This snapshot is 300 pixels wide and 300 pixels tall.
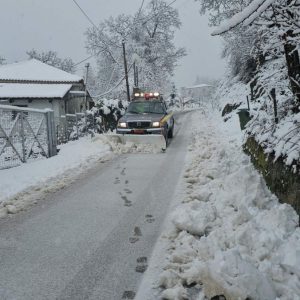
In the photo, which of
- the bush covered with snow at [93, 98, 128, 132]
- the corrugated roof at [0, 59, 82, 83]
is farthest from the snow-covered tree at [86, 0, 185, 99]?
the bush covered with snow at [93, 98, 128, 132]

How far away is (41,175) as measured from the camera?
9.09 metres

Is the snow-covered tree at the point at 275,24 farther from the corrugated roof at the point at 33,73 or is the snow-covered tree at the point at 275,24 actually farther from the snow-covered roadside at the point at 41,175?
the corrugated roof at the point at 33,73

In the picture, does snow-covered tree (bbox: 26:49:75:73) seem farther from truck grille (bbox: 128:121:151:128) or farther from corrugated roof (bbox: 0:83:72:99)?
truck grille (bbox: 128:121:151:128)

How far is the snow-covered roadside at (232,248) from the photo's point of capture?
10.4 ft

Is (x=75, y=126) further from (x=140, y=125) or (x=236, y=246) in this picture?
(x=236, y=246)

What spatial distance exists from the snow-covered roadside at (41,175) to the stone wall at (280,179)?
12.7 ft

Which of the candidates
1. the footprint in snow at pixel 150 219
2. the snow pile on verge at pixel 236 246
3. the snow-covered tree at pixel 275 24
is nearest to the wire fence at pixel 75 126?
the footprint in snow at pixel 150 219

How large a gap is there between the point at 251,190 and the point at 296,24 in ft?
7.85

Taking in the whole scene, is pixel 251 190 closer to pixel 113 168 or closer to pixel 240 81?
pixel 113 168

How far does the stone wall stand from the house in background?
19.4 m

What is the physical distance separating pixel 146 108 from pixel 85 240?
10.6 m

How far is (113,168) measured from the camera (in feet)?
33.0

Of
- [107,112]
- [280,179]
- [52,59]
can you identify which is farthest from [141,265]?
[52,59]

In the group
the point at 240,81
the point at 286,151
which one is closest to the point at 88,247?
the point at 286,151
